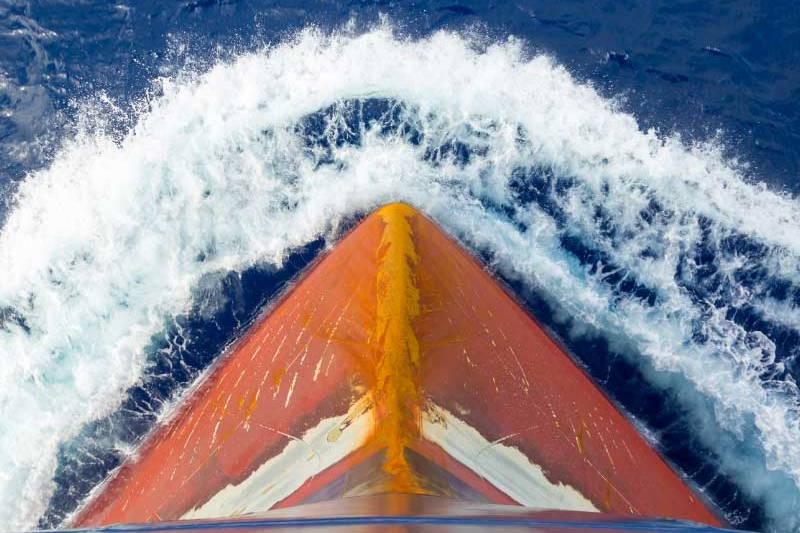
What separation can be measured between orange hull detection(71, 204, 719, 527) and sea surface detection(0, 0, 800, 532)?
793 millimetres

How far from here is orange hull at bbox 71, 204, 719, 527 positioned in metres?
4.86

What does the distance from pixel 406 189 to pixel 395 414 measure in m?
3.90

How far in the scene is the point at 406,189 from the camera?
8094 mm

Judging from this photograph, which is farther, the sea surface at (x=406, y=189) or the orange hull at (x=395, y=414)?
the sea surface at (x=406, y=189)

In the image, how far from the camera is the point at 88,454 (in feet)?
23.2

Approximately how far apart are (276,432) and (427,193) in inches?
145

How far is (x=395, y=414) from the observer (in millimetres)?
4789

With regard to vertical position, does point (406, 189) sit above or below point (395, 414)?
above

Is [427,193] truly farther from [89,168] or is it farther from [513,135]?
[89,168]

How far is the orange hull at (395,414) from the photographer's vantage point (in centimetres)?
486

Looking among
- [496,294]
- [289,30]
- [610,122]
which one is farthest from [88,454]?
[610,122]

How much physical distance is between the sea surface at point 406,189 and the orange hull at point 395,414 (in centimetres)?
79

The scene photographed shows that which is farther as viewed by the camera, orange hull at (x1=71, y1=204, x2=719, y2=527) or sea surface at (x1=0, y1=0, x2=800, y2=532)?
sea surface at (x1=0, y1=0, x2=800, y2=532)

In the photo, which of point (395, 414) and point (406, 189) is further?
point (406, 189)
